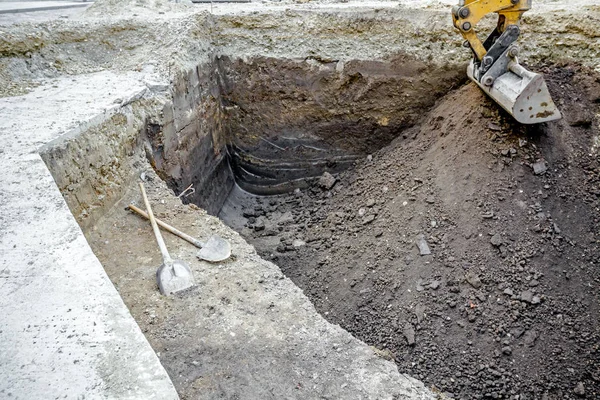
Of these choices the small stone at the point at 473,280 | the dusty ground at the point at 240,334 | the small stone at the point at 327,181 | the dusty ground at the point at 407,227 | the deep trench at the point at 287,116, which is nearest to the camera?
the dusty ground at the point at 240,334

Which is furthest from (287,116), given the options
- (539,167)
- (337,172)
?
(539,167)

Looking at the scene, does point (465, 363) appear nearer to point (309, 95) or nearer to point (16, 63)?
point (309, 95)

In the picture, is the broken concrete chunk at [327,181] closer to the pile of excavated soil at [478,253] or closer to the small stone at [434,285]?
the pile of excavated soil at [478,253]

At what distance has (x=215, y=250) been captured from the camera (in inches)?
122

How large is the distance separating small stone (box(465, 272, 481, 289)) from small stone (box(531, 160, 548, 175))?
1108 mm

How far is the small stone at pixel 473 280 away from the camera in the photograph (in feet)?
11.4

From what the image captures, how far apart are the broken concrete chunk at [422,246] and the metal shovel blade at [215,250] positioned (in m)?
1.63

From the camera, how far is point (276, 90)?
571 cm

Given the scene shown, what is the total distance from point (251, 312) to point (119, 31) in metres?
4.07

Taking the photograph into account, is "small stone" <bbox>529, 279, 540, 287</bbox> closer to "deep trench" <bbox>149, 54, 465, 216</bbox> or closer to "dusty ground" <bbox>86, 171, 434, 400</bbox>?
"dusty ground" <bbox>86, 171, 434, 400</bbox>

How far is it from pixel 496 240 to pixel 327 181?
2.34m

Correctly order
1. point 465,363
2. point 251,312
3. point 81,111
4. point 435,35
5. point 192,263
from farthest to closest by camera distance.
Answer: point 435,35
point 81,111
point 465,363
point 192,263
point 251,312

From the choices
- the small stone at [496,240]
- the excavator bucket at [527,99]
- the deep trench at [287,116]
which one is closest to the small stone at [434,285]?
the small stone at [496,240]

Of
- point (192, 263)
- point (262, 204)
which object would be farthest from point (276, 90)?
point (192, 263)
